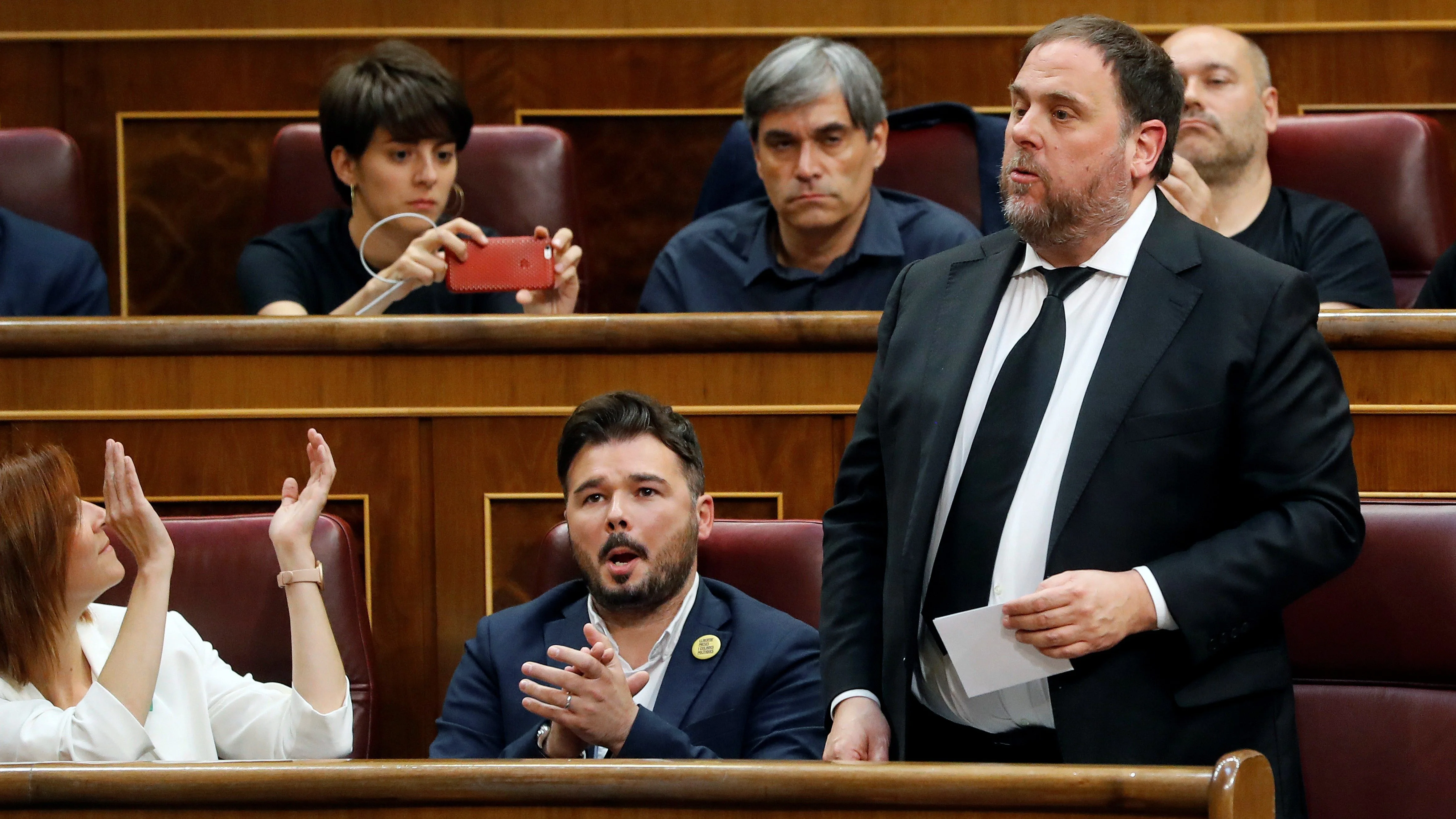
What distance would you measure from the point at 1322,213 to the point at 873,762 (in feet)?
3.78

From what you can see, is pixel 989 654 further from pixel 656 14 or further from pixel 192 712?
pixel 656 14

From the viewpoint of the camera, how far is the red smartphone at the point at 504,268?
1494 mm

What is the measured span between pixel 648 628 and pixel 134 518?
0.38m

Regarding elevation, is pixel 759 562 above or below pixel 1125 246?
below

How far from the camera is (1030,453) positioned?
35.0 inches

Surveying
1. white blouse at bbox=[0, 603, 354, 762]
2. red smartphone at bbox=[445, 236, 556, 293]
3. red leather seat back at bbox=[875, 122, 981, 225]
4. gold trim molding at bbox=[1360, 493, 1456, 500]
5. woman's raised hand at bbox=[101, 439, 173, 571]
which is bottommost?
white blouse at bbox=[0, 603, 354, 762]

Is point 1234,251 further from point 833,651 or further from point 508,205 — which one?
point 508,205

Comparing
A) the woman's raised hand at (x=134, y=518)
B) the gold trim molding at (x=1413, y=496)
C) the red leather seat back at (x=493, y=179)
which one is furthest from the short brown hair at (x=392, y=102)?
the gold trim molding at (x=1413, y=496)

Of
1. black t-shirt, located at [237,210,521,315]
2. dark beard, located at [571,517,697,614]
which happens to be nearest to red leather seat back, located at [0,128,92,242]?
black t-shirt, located at [237,210,521,315]

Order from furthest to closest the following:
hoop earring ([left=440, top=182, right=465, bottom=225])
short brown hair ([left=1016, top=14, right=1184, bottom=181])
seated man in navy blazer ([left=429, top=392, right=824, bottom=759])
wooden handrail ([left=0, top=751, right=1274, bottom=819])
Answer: hoop earring ([left=440, top=182, right=465, bottom=225]) → seated man in navy blazer ([left=429, top=392, right=824, bottom=759]) → short brown hair ([left=1016, top=14, right=1184, bottom=181]) → wooden handrail ([left=0, top=751, right=1274, bottom=819])

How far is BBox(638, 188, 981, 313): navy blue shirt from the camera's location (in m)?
1.60

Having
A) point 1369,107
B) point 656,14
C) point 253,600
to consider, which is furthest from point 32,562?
point 1369,107

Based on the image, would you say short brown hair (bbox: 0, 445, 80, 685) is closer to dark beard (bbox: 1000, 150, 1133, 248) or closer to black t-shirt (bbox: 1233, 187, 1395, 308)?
dark beard (bbox: 1000, 150, 1133, 248)

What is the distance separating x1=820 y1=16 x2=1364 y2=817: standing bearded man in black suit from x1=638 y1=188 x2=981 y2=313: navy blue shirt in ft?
2.03
